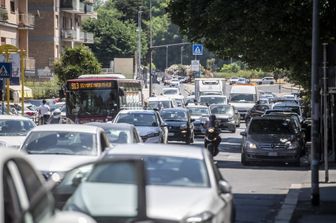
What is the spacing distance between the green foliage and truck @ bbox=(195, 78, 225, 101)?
1471 cm

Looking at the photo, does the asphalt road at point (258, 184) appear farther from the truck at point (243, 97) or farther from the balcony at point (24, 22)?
the balcony at point (24, 22)

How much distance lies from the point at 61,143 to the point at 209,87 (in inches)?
1973

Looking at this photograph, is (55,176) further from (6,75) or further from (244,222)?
(6,75)

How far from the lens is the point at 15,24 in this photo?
67750 mm

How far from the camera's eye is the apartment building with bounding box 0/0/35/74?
6412cm

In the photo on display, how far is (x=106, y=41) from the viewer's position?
11550 centimetres

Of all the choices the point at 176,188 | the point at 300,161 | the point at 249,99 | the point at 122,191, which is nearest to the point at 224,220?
the point at 176,188

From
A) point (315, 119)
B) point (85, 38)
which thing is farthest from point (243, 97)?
point (315, 119)

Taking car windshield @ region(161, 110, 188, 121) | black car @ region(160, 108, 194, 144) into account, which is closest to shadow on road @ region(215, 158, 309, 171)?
black car @ region(160, 108, 194, 144)

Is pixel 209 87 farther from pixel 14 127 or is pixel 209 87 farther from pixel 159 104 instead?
pixel 14 127

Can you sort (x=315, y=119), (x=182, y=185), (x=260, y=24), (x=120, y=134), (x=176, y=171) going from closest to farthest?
(x=182, y=185), (x=176, y=171), (x=315, y=119), (x=120, y=134), (x=260, y=24)

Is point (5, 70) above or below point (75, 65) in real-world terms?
below

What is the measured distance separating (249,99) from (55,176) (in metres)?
49.2

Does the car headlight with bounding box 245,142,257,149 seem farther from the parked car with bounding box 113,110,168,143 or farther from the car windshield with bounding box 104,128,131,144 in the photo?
the car windshield with bounding box 104,128,131,144
